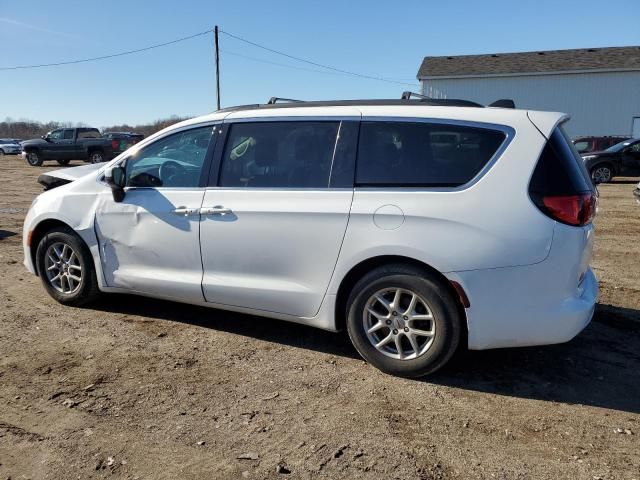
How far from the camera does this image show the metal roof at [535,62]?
29859 mm

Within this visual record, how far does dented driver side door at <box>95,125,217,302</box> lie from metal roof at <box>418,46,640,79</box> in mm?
30025

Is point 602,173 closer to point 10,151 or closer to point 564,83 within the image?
point 564,83

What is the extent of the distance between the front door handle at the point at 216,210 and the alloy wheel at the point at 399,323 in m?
1.27

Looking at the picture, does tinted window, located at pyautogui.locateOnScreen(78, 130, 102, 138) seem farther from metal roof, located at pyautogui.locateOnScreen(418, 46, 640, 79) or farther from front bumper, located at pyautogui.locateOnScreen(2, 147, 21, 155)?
front bumper, located at pyautogui.locateOnScreen(2, 147, 21, 155)

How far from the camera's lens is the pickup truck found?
25.5 m

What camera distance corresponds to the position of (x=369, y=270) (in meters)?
3.65

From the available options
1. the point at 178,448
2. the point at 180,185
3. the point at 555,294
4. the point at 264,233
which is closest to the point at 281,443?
the point at 178,448

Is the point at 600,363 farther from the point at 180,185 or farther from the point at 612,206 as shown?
the point at 612,206

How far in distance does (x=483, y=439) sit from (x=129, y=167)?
137 inches

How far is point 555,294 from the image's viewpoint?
3264mm

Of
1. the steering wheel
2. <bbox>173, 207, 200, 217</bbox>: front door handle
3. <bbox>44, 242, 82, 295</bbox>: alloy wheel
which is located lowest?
<bbox>44, 242, 82, 295</bbox>: alloy wheel

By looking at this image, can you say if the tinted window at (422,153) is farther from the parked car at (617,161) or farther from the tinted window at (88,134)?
the tinted window at (88,134)

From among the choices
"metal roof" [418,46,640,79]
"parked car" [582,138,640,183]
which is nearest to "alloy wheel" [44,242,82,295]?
"parked car" [582,138,640,183]

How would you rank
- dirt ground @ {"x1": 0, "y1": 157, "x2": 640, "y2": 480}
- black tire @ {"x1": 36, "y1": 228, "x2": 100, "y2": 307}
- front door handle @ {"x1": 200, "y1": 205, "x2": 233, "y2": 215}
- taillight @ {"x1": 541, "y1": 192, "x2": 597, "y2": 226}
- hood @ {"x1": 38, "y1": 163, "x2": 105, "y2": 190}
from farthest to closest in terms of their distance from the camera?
hood @ {"x1": 38, "y1": 163, "x2": 105, "y2": 190}, black tire @ {"x1": 36, "y1": 228, "x2": 100, "y2": 307}, front door handle @ {"x1": 200, "y1": 205, "x2": 233, "y2": 215}, taillight @ {"x1": 541, "y1": 192, "x2": 597, "y2": 226}, dirt ground @ {"x1": 0, "y1": 157, "x2": 640, "y2": 480}
